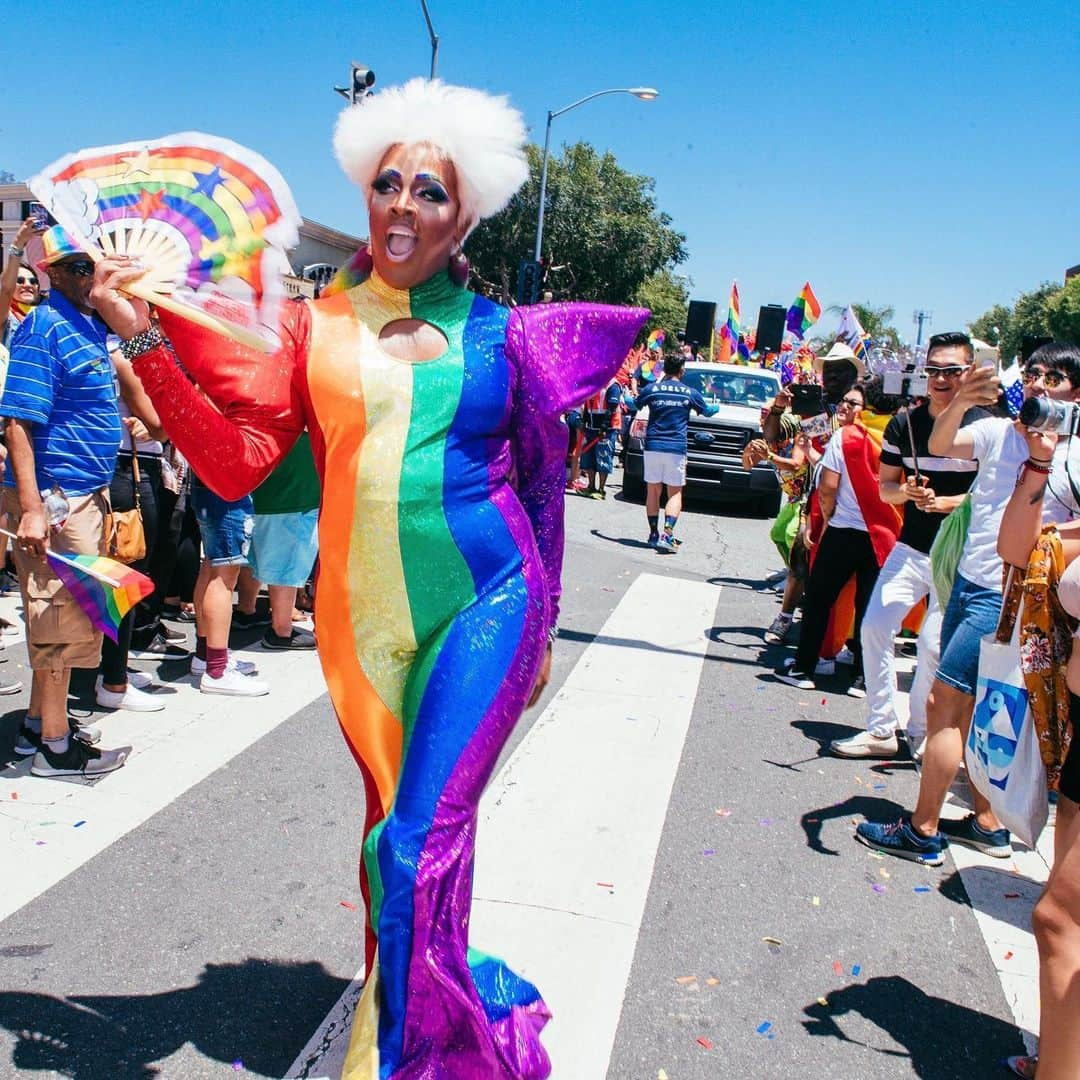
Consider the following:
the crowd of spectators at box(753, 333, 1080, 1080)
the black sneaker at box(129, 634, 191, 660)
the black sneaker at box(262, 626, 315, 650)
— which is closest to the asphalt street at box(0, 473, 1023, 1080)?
the crowd of spectators at box(753, 333, 1080, 1080)

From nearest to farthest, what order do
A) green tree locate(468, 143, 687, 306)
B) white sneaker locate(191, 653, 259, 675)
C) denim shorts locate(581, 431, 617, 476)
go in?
white sneaker locate(191, 653, 259, 675) < denim shorts locate(581, 431, 617, 476) < green tree locate(468, 143, 687, 306)

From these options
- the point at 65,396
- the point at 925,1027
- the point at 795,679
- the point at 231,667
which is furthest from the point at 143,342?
the point at 795,679

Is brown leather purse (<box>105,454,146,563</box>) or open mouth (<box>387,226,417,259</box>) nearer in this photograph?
open mouth (<box>387,226,417,259</box>)

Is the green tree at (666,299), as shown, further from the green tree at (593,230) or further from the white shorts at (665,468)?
the white shorts at (665,468)

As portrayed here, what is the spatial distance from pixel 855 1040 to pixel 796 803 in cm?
172

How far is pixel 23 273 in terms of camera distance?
625 centimetres

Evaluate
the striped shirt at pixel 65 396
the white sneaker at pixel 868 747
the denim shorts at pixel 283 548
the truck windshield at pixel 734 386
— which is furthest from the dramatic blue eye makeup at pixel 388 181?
the truck windshield at pixel 734 386

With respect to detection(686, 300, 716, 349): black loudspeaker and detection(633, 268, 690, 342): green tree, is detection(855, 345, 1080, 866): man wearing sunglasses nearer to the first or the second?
detection(686, 300, 716, 349): black loudspeaker

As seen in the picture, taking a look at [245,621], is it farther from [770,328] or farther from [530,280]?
[770,328]

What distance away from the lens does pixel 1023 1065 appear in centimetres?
277

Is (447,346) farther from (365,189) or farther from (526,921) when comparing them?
(526,921)

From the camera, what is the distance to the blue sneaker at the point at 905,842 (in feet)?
13.2

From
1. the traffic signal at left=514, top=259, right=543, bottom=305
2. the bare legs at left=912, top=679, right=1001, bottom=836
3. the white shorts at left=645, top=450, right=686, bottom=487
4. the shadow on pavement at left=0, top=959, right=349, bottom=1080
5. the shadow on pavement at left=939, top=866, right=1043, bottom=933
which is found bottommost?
the shadow on pavement at left=939, top=866, right=1043, bottom=933

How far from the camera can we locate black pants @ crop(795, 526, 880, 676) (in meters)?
6.02
